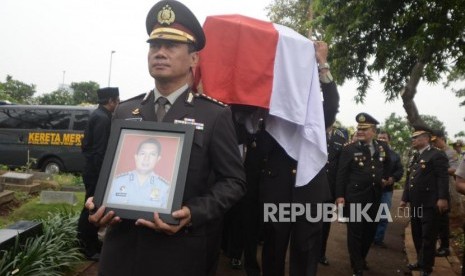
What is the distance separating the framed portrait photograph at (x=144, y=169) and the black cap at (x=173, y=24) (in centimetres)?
47

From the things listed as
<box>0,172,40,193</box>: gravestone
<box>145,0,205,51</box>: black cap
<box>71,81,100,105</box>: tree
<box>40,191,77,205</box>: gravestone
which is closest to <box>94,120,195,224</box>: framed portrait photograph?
<box>145,0,205,51</box>: black cap

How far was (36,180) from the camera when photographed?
8.98m

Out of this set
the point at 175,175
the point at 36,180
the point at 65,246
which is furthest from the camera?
the point at 36,180

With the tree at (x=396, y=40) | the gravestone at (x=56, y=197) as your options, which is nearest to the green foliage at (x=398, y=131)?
the tree at (x=396, y=40)

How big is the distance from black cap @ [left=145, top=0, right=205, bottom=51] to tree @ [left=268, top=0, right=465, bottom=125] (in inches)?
211

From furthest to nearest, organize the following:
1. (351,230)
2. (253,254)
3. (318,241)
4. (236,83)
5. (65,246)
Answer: (351,230) → (65,246) → (253,254) → (318,241) → (236,83)

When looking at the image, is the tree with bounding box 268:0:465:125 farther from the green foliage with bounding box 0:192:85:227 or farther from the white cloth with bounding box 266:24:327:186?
the green foliage with bounding box 0:192:85:227

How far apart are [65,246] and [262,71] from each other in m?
3.09

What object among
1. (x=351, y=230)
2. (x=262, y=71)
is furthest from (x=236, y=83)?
(x=351, y=230)

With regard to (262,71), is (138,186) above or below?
below

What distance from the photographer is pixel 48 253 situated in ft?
13.3

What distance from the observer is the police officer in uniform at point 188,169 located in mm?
1793

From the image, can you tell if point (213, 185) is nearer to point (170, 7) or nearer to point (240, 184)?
point (240, 184)

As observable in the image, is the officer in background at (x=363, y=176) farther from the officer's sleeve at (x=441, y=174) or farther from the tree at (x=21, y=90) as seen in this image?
the tree at (x=21, y=90)
